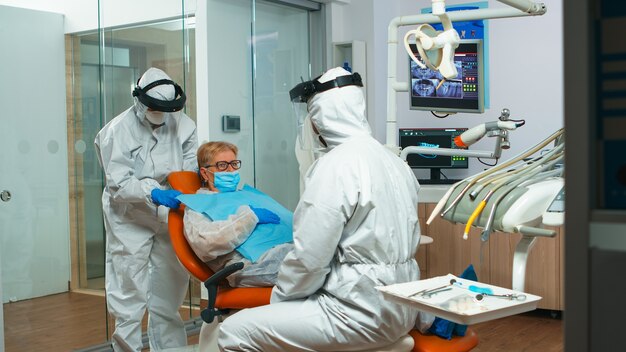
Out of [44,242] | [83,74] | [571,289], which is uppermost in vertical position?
[83,74]

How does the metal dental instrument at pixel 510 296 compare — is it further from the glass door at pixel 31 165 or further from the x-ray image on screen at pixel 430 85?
the glass door at pixel 31 165

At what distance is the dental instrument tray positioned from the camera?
1.70 m

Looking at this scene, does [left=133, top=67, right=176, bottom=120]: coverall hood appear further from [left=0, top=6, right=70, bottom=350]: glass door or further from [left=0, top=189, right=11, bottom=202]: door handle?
[left=0, top=189, right=11, bottom=202]: door handle

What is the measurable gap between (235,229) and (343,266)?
2.25 ft

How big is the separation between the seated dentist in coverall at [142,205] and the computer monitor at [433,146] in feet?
6.85

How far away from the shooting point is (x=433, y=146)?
5.21 metres

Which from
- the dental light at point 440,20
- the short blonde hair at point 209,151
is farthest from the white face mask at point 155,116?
the dental light at point 440,20

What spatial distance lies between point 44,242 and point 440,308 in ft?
8.78

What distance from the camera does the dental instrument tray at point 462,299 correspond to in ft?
5.58

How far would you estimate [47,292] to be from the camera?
149 inches

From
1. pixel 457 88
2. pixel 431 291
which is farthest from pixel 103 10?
pixel 431 291

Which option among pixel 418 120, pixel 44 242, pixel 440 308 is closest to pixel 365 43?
pixel 418 120

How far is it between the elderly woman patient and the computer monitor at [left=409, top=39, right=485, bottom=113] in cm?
89

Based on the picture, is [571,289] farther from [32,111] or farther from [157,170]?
[32,111]
